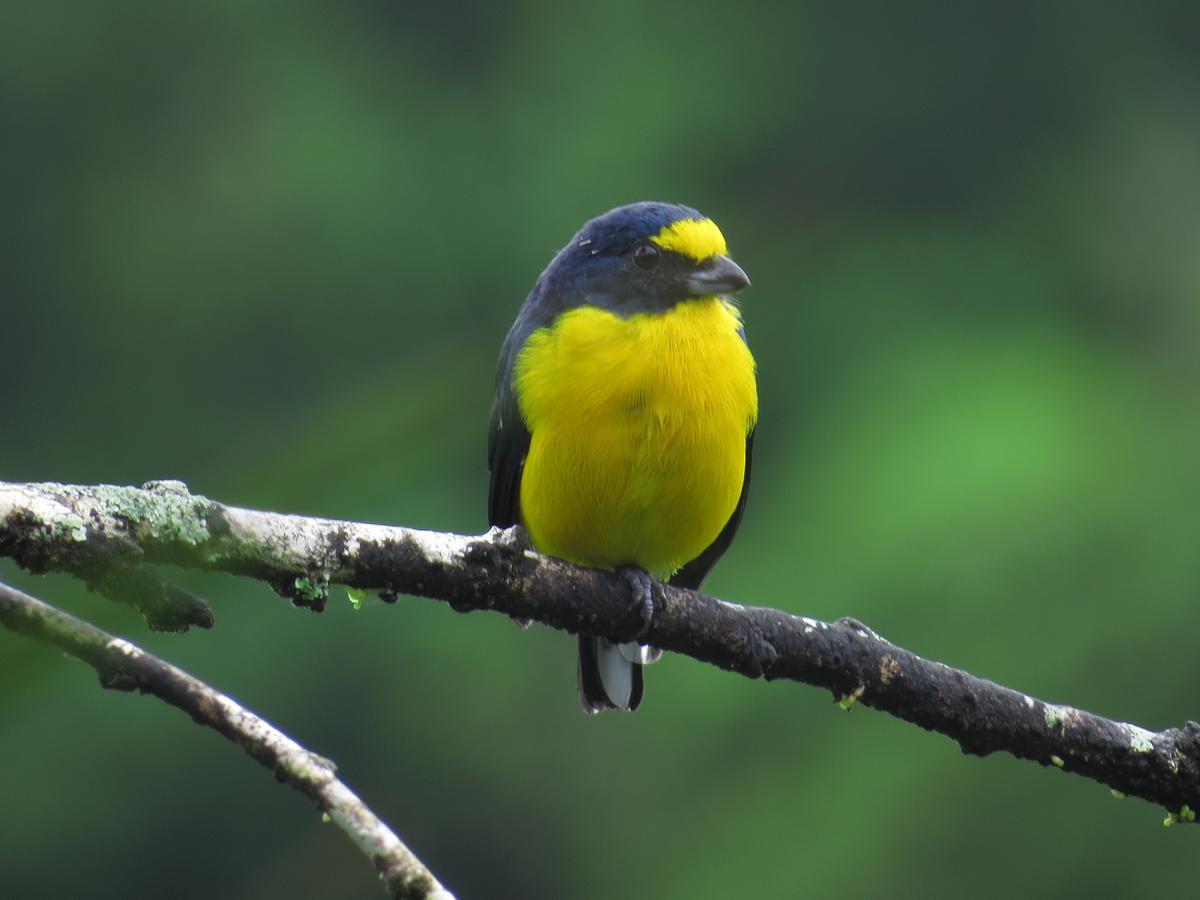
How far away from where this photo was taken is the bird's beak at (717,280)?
4.63 meters

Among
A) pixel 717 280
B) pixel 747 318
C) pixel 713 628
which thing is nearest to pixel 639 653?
pixel 717 280

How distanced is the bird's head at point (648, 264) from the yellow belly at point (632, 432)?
0.21 ft

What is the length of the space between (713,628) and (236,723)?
1761mm

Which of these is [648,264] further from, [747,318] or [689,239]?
[747,318]

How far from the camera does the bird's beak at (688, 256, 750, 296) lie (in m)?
4.63

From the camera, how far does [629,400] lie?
14.3ft

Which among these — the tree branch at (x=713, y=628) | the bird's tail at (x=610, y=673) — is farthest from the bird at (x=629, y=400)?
the bird's tail at (x=610, y=673)

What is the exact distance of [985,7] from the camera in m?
16.7

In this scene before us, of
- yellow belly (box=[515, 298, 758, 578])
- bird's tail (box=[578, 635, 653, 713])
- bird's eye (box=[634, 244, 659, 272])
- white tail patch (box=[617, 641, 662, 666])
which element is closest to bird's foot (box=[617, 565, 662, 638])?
yellow belly (box=[515, 298, 758, 578])

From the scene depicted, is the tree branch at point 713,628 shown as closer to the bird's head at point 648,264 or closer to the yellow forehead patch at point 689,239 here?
the bird's head at point 648,264

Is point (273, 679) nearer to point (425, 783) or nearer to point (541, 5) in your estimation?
point (425, 783)

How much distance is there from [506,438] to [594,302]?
18.4 inches

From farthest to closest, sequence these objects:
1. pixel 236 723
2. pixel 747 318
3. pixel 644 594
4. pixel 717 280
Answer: pixel 747 318, pixel 717 280, pixel 644 594, pixel 236 723

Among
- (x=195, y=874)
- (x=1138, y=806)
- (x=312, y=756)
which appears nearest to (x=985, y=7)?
(x=1138, y=806)
